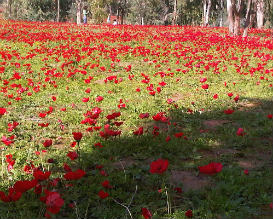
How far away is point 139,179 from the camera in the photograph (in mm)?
4148

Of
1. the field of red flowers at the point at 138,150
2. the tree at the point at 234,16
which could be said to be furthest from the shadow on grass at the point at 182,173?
the tree at the point at 234,16

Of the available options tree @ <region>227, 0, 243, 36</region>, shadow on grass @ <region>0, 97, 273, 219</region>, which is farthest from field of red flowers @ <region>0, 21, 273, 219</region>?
tree @ <region>227, 0, 243, 36</region>

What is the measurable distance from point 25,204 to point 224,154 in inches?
122

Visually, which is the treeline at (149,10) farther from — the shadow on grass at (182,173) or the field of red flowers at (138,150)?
the shadow on grass at (182,173)

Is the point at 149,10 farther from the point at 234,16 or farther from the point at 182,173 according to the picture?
the point at 182,173

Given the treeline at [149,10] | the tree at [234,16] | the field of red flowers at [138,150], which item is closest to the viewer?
the field of red flowers at [138,150]

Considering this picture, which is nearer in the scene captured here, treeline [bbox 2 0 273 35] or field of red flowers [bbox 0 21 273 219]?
field of red flowers [bbox 0 21 273 219]

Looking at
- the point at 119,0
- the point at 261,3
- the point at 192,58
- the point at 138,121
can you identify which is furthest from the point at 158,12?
the point at 138,121

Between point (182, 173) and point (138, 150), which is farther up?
point (138, 150)

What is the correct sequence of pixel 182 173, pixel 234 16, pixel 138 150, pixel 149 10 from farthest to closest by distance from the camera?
pixel 149 10
pixel 234 16
pixel 138 150
pixel 182 173

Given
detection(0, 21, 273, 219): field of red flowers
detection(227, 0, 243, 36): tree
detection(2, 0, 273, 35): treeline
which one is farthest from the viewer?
detection(2, 0, 273, 35): treeline

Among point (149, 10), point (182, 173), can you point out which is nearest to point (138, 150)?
point (182, 173)

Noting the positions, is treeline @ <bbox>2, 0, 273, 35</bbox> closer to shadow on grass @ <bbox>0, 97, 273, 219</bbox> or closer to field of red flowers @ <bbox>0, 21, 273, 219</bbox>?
field of red flowers @ <bbox>0, 21, 273, 219</bbox>

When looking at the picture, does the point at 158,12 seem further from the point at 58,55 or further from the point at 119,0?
the point at 58,55
